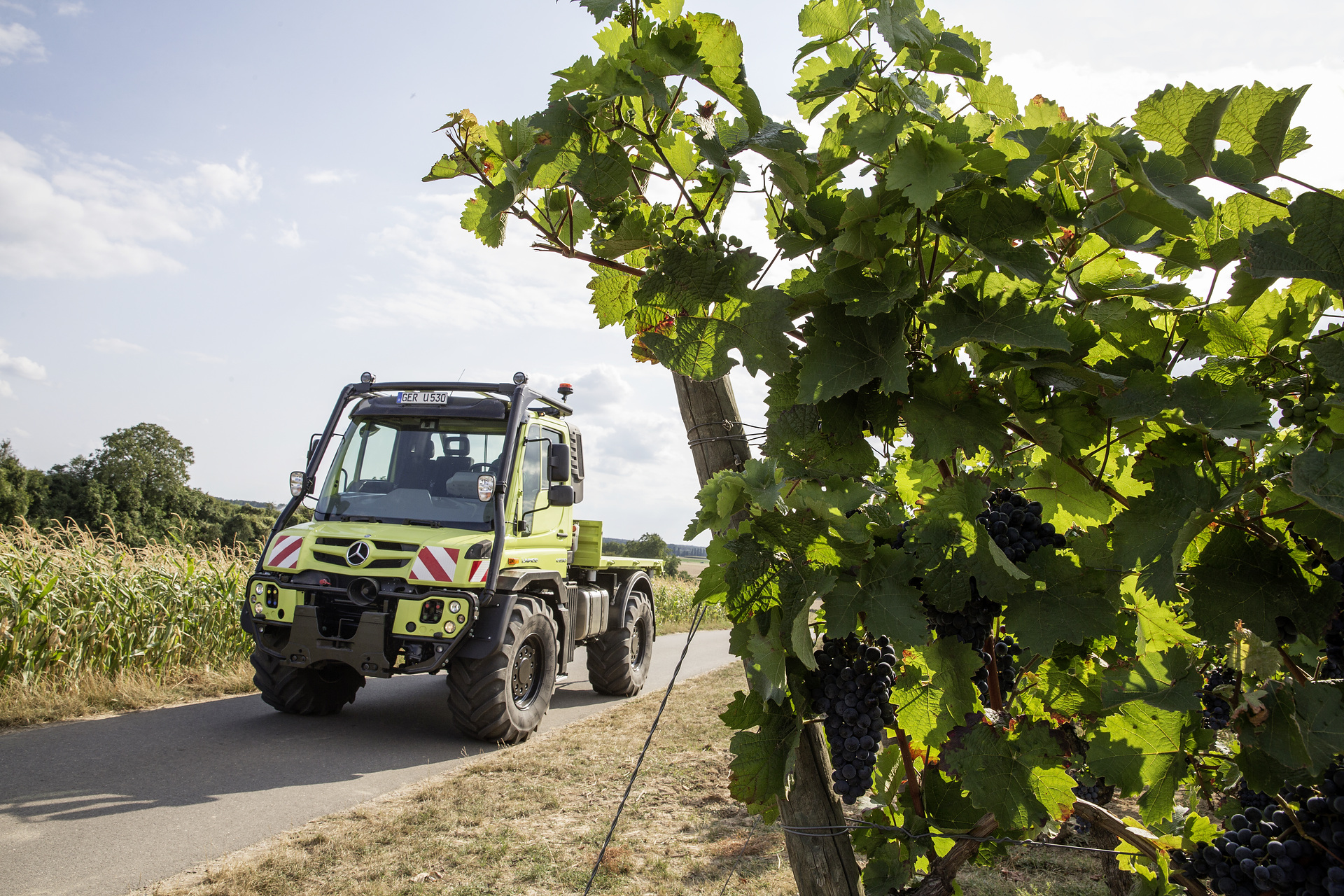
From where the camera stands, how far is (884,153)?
115 centimetres

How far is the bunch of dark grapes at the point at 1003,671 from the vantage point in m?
1.41

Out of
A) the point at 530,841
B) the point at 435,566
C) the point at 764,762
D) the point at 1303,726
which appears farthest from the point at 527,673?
the point at 1303,726

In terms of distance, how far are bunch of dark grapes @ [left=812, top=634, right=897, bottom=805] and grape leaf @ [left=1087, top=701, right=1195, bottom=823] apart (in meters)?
0.32

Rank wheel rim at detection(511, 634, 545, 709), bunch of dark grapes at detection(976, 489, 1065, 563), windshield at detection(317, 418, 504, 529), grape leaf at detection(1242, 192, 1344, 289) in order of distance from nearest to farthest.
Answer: grape leaf at detection(1242, 192, 1344, 289), bunch of dark grapes at detection(976, 489, 1065, 563), wheel rim at detection(511, 634, 545, 709), windshield at detection(317, 418, 504, 529)

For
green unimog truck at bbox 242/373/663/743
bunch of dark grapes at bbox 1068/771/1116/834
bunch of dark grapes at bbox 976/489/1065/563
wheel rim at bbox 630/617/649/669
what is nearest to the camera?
bunch of dark grapes at bbox 976/489/1065/563

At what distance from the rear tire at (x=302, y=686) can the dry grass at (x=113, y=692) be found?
1.13 m

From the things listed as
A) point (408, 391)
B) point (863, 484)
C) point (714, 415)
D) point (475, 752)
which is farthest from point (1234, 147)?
point (408, 391)

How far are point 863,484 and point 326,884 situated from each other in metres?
3.26

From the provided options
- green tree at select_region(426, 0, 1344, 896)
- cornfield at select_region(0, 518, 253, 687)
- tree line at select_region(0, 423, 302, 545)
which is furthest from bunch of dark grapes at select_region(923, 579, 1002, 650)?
tree line at select_region(0, 423, 302, 545)

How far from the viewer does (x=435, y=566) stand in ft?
19.1

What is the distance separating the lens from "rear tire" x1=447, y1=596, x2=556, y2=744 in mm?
5789

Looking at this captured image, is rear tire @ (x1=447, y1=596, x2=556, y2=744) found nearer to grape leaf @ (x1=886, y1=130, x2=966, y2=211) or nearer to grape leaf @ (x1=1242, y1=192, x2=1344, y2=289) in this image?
grape leaf @ (x1=886, y1=130, x2=966, y2=211)

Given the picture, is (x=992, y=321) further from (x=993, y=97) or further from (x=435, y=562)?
(x=435, y=562)

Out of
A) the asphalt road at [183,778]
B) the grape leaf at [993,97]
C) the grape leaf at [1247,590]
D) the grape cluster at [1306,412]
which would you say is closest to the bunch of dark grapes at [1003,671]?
the grape leaf at [1247,590]
